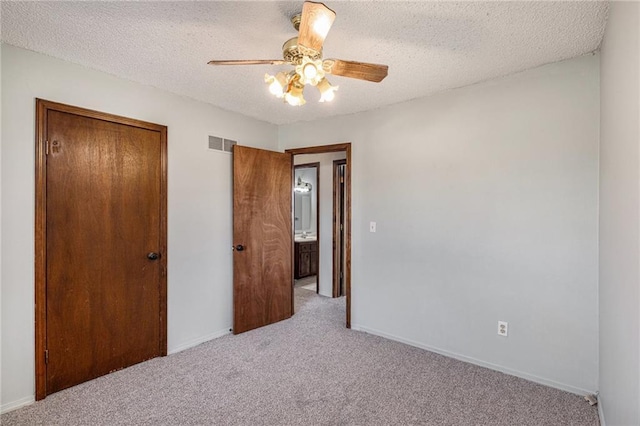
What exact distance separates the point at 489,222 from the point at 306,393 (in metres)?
1.94

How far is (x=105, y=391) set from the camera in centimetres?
227

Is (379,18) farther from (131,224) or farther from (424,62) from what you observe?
(131,224)

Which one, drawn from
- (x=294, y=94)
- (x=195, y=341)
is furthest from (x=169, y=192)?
(x=294, y=94)

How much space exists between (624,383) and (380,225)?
210cm

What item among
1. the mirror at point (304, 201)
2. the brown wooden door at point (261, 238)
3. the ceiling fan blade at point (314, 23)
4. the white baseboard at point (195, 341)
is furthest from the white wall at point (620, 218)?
the mirror at point (304, 201)

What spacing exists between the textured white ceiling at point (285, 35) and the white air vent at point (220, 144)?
673 millimetres

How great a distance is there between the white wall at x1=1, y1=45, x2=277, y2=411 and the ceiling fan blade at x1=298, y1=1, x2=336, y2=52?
188 centimetres

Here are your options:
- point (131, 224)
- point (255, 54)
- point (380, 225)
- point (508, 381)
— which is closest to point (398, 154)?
point (380, 225)

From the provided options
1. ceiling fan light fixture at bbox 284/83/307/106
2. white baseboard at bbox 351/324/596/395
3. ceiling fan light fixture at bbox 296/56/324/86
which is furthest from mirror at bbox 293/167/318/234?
ceiling fan light fixture at bbox 296/56/324/86

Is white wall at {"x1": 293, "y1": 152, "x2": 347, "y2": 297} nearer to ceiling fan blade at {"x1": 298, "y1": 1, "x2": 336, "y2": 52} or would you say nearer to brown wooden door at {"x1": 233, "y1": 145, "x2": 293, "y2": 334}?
brown wooden door at {"x1": 233, "y1": 145, "x2": 293, "y2": 334}

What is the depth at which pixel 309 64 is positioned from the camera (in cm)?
162

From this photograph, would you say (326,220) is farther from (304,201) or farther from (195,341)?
(195,341)

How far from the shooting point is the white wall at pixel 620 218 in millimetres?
1234

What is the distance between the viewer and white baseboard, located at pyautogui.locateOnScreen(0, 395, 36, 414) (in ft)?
6.61
